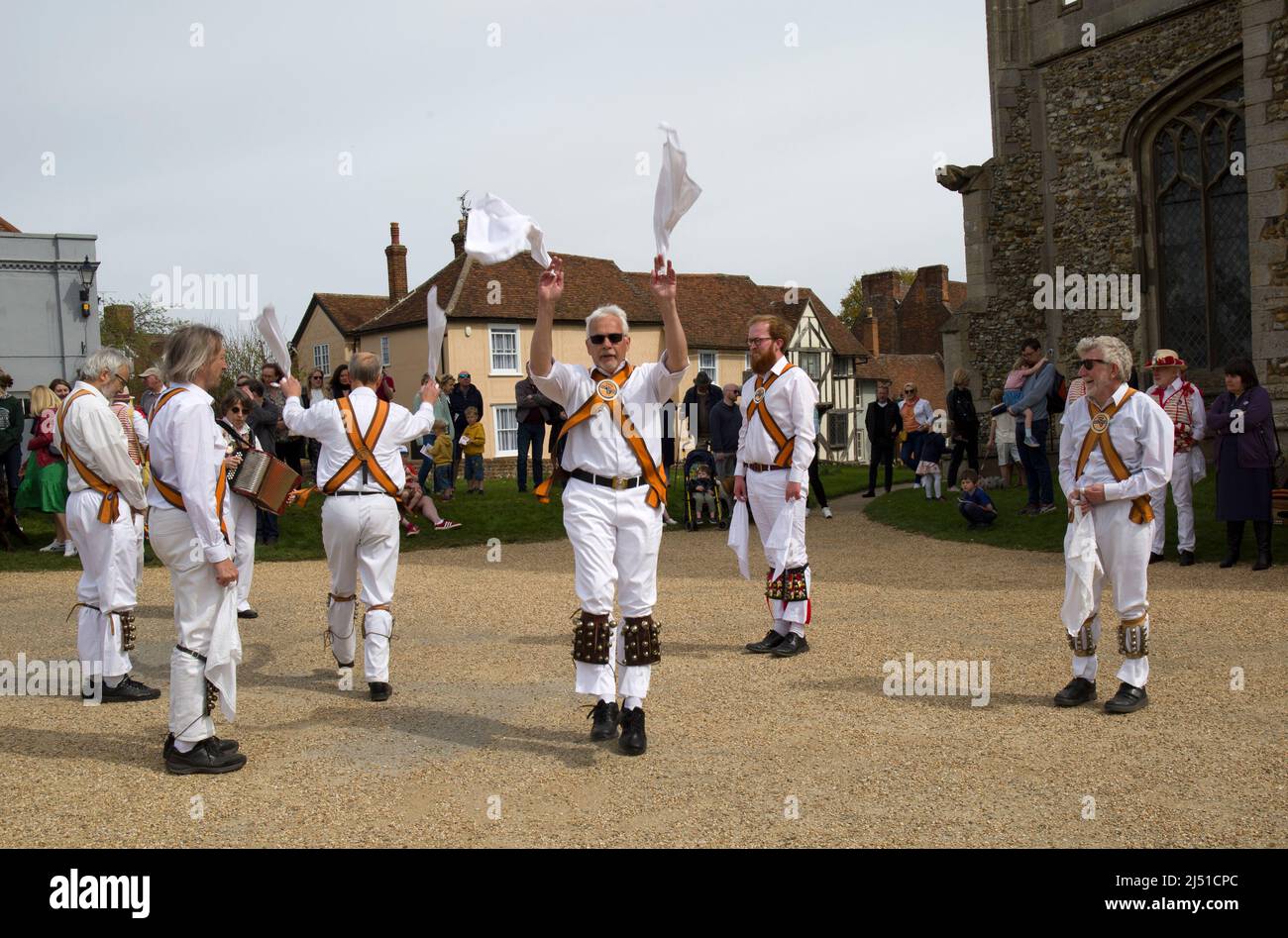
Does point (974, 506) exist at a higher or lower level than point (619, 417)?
lower

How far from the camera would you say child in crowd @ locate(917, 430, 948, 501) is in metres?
18.4

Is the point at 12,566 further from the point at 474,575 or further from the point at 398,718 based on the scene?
the point at 398,718

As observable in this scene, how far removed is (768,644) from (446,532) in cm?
882

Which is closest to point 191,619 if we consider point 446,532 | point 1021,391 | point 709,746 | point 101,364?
point 101,364

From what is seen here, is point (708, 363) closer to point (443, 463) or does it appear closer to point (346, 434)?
point (443, 463)

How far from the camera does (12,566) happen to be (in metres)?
14.6

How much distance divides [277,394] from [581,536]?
36.5ft

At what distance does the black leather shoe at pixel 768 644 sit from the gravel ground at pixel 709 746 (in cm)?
18

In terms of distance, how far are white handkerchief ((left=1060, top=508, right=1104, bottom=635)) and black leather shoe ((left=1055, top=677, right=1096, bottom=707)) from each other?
339mm

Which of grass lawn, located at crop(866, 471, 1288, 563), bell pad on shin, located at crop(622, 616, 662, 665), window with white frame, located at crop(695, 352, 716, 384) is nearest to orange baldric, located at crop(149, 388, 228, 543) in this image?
bell pad on shin, located at crop(622, 616, 662, 665)

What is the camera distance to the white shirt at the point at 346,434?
7234 millimetres

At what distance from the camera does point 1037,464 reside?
15164 millimetres
